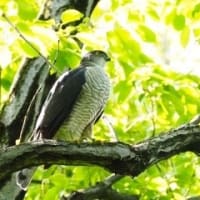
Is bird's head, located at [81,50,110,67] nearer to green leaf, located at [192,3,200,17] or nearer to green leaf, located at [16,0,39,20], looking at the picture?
green leaf, located at [16,0,39,20]

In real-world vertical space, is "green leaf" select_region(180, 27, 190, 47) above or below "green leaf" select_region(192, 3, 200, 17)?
below

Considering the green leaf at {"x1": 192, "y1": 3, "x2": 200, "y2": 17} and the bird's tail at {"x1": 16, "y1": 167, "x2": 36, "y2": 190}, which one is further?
the green leaf at {"x1": 192, "y1": 3, "x2": 200, "y2": 17}

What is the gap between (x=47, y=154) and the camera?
2979mm

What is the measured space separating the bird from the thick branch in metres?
1.21

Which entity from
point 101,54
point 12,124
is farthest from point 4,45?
point 101,54

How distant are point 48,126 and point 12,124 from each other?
13.9 inches

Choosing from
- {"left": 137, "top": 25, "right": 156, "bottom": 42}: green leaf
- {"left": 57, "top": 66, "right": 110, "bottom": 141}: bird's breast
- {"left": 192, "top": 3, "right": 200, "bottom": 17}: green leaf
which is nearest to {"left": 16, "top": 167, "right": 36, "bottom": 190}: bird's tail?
{"left": 57, "top": 66, "right": 110, "bottom": 141}: bird's breast

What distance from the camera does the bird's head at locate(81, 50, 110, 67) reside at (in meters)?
4.75

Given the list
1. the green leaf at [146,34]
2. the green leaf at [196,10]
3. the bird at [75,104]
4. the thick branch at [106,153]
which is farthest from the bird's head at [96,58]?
the thick branch at [106,153]

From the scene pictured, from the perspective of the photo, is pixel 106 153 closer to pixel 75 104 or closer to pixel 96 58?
pixel 75 104

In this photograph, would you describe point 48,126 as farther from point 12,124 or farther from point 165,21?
point 165,21

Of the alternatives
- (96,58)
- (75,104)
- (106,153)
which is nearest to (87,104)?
(75,104)

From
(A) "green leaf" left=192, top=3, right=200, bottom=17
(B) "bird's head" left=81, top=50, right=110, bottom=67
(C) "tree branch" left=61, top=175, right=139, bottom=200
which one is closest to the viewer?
(C) "tree branch" left=61, top=175, right=139, bottom=200

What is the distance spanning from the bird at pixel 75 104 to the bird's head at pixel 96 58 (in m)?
0.09
